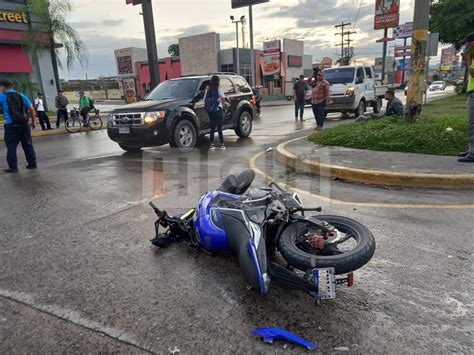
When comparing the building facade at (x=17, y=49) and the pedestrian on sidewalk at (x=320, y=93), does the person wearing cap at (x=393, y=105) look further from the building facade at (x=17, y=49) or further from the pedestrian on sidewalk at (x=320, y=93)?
the building facade at (x=17, y=49)

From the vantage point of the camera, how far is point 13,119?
7375 millimetres

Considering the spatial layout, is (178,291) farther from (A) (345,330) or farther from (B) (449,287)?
(B) (449,287)

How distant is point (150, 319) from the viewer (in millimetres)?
2457

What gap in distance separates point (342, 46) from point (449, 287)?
8160cm

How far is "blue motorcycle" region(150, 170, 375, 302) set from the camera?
7.95ft

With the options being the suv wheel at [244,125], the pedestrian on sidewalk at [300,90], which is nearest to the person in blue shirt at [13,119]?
the suv wheel at [244,125]

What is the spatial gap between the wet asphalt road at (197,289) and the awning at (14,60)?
885 inches

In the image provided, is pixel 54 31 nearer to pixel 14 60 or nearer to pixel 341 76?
pixel 14 60

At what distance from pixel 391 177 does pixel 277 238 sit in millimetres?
3441

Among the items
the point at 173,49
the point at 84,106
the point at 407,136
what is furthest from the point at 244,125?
the point at 173,49

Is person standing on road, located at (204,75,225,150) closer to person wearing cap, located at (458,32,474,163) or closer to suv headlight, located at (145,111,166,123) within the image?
suv headlight, located at (145,111,166,123)

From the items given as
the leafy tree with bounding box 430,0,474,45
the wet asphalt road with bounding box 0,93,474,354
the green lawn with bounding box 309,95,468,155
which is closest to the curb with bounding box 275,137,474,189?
the wet asphalt road with bounding box 0,93,474,354

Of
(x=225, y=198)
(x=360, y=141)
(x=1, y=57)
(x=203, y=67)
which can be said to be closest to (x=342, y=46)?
(x=203, y=67)

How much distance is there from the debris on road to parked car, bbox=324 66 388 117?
13.7m
